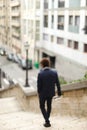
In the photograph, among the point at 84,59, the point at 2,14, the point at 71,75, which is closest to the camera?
the point at 84,59

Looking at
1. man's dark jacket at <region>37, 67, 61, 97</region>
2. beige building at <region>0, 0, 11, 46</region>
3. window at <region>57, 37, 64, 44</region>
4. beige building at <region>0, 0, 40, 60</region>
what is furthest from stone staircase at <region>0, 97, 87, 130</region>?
beige building at <region>0, 0, 11, 46</region>

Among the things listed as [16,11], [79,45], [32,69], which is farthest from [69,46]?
[16,11]

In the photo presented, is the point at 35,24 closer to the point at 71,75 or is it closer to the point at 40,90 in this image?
the point at 71,75

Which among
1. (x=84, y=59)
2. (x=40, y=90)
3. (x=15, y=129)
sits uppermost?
(x=40, y=90)

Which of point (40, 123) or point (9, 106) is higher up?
A: point (40, 123)

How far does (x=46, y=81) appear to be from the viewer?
6438 millimetres

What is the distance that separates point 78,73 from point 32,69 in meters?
11.1

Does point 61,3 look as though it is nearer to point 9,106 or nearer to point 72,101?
point 9,106

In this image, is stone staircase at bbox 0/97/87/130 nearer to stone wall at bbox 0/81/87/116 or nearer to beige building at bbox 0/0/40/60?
stone wall at bbox 0/81/87/116

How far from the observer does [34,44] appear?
46719 millimetres

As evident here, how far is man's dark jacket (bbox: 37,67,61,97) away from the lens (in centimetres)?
641

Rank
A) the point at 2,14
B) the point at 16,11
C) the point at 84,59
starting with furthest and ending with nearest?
1. the point at 2,14
2. the point at 16,11
3. the point at 84,59

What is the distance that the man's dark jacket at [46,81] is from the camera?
252 inches

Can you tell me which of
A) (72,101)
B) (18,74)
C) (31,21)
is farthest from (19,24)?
(72,101)
